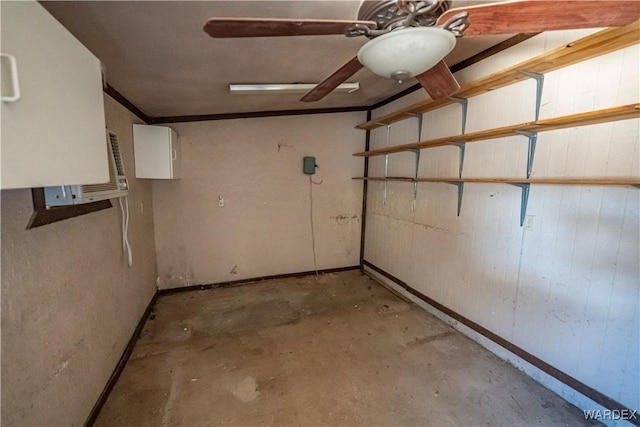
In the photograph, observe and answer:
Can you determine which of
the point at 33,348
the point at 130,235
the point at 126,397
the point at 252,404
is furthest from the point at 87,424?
the point at 130,235

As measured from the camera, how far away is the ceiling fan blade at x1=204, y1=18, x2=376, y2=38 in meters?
0.97

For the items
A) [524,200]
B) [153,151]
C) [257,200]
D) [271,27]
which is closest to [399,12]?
[271,27]

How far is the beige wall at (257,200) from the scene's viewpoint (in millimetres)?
3662

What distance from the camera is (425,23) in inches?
46.6

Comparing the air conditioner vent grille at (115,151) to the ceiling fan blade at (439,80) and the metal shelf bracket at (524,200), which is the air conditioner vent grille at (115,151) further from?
the metal shelf bracket at (524,200)

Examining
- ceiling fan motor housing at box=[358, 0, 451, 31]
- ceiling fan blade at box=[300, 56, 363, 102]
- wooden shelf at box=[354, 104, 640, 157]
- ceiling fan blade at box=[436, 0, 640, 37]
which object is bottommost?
wooden shelf at box=[354, 104, 640, 157]

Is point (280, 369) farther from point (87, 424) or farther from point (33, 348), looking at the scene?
point (33, 348)

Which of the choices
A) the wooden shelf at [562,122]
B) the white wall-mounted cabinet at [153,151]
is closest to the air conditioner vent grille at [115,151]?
the white wall-mounted cabinet at [153,151]

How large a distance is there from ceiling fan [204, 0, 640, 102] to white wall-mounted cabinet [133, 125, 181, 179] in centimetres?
217

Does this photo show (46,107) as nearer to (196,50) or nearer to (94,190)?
(94,190)

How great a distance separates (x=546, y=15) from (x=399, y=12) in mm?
514

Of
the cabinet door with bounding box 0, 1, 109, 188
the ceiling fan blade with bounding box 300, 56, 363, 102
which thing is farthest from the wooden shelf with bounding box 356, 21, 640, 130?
the cabinet door with bounding box 0, 1, 109, 188

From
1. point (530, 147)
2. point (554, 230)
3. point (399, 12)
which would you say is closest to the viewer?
point (399, 12)

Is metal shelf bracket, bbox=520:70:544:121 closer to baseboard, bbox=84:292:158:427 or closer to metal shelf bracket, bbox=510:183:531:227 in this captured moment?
metal shelf bracket, bbox=510:183:531:227
